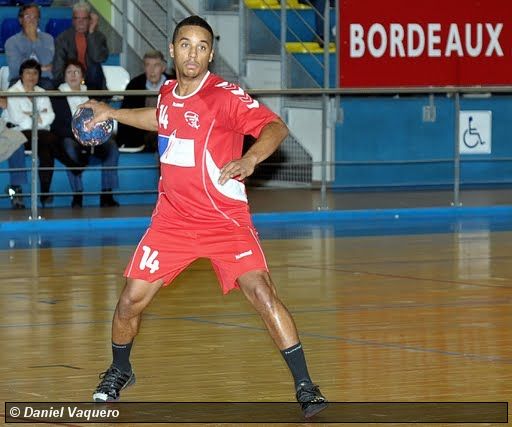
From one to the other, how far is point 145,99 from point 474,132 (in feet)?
18.6

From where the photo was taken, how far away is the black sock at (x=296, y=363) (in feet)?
25.9

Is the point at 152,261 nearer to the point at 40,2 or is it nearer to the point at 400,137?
the point at 40,2

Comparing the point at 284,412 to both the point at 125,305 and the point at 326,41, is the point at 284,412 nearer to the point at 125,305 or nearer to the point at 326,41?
the point at 125,305

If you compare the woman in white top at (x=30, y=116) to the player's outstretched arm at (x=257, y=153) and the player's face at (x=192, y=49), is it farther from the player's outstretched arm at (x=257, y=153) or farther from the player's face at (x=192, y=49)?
the player's outstretched arm at (x=257, y=153)

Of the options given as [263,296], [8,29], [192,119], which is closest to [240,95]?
[192,119]

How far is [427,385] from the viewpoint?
880cm

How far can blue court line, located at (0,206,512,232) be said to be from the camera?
1852cm

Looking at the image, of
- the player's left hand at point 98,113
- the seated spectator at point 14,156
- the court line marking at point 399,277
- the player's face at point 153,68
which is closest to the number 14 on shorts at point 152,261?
the player's left hand at point 98,113

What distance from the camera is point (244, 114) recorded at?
789cm

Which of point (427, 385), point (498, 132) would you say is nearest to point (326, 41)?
point (498, 132)

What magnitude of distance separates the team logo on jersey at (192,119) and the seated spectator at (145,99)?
11760 millimetres

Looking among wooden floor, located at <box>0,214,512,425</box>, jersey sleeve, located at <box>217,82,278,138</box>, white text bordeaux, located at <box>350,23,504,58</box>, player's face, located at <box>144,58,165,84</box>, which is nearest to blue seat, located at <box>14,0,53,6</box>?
player's face, located at <box>144,58,165,84</box>

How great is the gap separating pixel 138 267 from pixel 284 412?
3.54ft

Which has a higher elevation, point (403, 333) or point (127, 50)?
point (127, 50)
